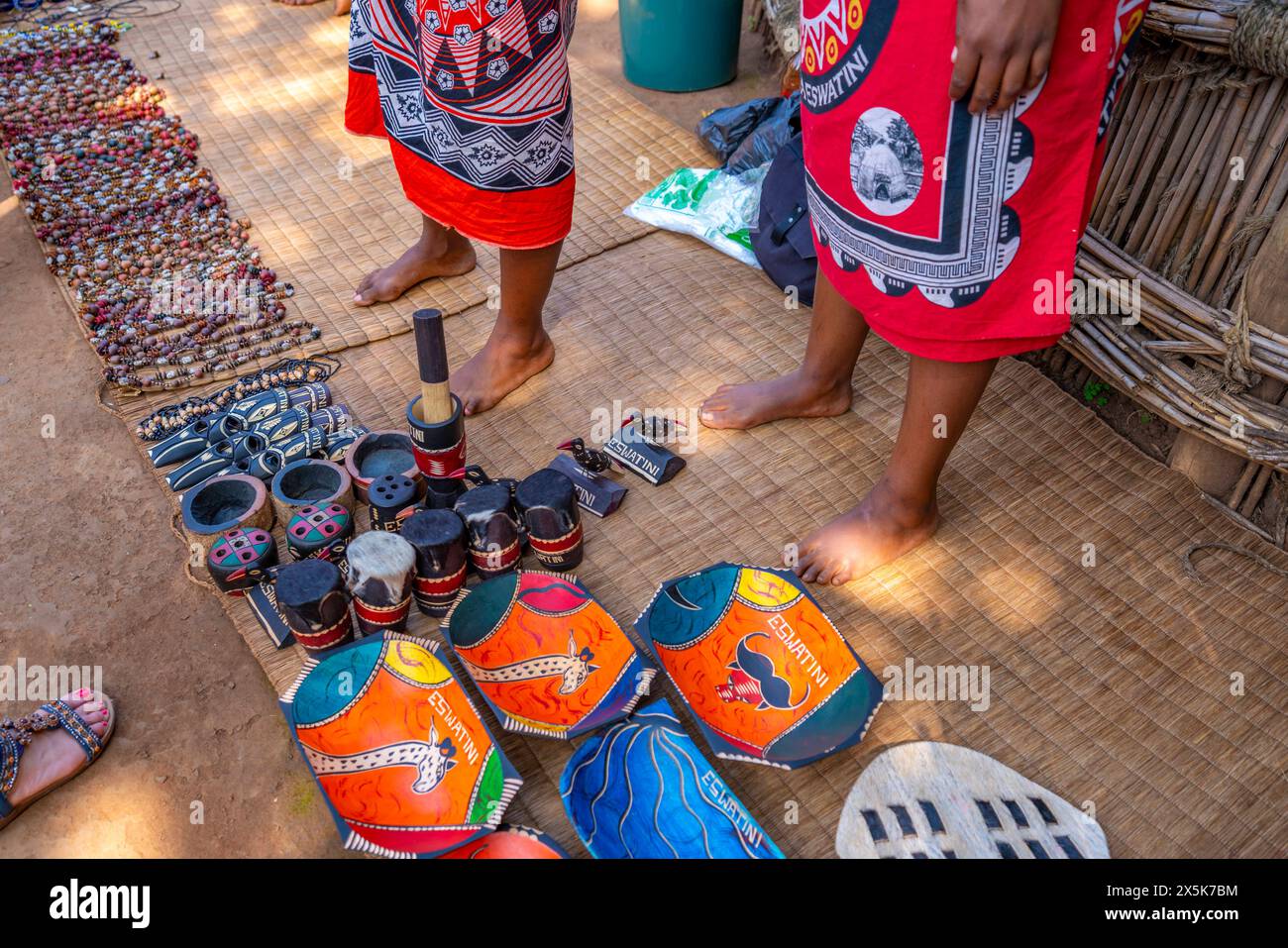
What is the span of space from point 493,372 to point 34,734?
115cm

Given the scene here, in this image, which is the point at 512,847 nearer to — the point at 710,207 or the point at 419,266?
the point at 419,266

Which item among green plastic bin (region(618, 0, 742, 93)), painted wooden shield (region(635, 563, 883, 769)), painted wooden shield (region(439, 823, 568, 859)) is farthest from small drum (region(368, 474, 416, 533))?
green plastic bin (region(618, 0, 742, 93))

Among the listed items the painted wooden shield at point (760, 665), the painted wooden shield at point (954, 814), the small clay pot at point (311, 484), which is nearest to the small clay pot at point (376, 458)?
the small clay pot at point (311, 484)

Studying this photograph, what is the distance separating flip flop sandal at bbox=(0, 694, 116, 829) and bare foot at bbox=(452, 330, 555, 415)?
97 centimetres

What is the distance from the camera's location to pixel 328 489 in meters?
2.00

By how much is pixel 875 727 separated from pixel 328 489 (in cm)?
119

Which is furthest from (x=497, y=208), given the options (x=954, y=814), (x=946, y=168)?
(x=954, y=814)

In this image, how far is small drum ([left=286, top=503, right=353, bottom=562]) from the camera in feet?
5.89

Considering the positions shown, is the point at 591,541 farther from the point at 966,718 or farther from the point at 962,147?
the point at 962,147

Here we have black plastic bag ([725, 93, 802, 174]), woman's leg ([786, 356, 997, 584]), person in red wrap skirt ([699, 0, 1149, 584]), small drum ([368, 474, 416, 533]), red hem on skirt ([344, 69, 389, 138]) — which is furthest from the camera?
black plastic bag ([725, 93, 802, 174])

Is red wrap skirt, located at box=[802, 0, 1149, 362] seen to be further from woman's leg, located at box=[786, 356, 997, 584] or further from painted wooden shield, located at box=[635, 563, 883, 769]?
painted wooden shield, located at box=[635, 563, 883, 769]

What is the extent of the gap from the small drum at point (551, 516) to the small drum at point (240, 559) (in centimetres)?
50

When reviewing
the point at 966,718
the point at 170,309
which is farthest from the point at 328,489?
the point at 966,718

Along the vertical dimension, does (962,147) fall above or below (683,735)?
above
